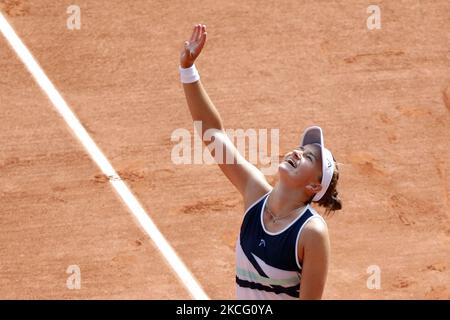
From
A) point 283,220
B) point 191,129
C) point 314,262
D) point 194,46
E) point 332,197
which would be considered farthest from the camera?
point 191,129

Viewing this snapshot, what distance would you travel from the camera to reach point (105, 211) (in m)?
9.20

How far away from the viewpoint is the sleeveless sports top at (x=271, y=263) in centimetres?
485

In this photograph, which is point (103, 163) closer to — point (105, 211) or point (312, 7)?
point (105, 211)

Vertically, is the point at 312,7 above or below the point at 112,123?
above

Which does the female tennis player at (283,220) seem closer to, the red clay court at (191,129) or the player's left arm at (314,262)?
the player's left arm at (314,262)

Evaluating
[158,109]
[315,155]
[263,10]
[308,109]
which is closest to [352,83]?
[308,109]

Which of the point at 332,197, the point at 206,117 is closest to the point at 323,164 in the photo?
the point at 332,197

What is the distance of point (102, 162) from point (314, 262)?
511 cm

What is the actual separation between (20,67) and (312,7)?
129 inches

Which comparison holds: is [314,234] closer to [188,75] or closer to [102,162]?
[188,75]

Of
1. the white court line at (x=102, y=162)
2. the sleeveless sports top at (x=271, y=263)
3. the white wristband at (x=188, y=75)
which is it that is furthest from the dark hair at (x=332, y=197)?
the white court line at (x=102, y=162)

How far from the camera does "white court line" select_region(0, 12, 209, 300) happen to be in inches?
346

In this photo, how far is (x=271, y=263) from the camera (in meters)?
4.86

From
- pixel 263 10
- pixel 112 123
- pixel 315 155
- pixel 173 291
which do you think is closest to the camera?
pixel 315 155
